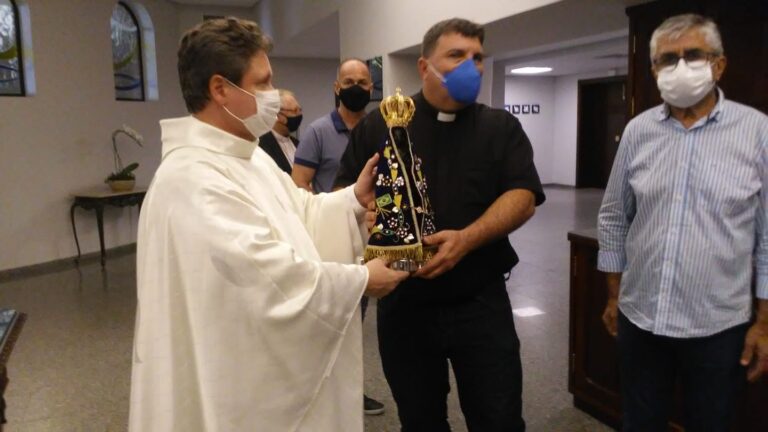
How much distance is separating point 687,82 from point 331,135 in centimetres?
169

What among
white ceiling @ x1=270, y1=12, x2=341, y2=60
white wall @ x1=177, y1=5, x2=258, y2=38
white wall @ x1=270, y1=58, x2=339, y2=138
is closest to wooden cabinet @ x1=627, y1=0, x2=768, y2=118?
white ceiling @ x1=270, y1=12, x2=341, y2=60

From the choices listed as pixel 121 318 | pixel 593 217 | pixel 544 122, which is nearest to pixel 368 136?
pixel 121 318

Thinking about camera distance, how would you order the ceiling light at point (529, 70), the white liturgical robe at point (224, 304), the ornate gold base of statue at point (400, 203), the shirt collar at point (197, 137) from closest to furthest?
the white liturgical robe at point (224, 304) < the shirt collar at point (197, 137) < the ornate gold base of statue at point (400, 203) < the ceiling light at point (529, 70)

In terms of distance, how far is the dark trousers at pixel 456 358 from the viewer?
1.74m

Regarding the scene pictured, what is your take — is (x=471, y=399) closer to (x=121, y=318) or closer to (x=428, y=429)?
(x=428, y=429)

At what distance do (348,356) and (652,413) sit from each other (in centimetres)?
95

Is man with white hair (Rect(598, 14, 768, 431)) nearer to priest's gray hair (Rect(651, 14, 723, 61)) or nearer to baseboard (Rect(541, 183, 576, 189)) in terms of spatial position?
priest's gray hair (Rect(651, 14, 723, 61))

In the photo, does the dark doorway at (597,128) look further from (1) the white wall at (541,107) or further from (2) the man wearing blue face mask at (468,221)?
(2) the man wearing blue face mask at (468,221)

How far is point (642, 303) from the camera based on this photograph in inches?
67.5

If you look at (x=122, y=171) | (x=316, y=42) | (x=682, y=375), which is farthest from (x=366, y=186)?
(x=316, y=42)

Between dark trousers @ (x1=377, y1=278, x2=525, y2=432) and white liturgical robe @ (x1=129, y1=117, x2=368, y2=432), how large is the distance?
435 mm

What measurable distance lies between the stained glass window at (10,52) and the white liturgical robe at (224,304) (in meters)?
6.01

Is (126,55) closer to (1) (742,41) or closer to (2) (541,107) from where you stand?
(1) (742,41)

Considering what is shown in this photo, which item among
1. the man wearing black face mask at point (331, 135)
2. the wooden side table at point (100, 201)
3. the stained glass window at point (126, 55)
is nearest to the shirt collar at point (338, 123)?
the man wearing black face mask at point (331, 135)
